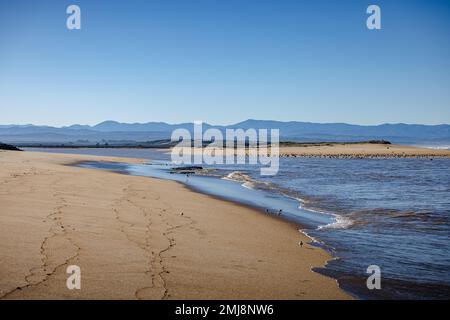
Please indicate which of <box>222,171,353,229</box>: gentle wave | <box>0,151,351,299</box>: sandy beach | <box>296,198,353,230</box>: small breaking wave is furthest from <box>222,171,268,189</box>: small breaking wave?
<box>0,151,351,299</box>: sandy beach

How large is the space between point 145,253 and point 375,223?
7981mm

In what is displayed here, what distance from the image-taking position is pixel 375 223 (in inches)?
506

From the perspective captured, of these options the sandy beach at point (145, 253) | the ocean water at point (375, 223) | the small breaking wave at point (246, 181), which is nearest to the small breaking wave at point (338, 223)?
the ocean water at point (375, 223)

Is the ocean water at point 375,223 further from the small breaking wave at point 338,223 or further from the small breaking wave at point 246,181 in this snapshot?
the small breaking wave at point 246,181

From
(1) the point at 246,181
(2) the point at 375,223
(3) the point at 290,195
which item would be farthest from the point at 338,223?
(1) the point at 246,181

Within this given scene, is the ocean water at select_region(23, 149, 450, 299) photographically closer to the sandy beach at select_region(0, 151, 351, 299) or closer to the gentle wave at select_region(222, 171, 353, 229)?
the gentle wave at select_region(222, 171, 353, 229)

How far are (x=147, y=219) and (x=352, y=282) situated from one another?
5.73m

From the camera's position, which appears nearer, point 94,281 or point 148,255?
point 94,281

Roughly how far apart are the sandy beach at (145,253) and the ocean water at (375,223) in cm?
71

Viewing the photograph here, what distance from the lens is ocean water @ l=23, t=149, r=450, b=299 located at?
759 centimetres

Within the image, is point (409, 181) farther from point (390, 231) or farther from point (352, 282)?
point (352, 282)

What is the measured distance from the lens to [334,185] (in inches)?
916

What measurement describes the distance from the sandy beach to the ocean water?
0.71m
